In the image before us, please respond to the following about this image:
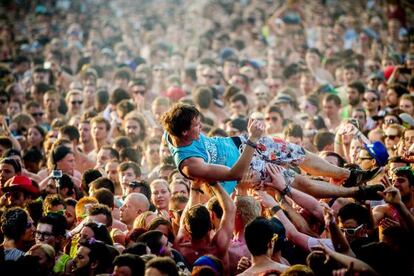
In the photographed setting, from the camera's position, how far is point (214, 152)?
8.72m

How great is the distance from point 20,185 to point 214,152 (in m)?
2.89

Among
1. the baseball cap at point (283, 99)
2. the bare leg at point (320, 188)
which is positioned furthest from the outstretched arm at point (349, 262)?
the baseball cap at point (283, 99)

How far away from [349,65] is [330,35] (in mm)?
6637

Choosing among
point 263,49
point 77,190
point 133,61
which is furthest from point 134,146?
point 263,49

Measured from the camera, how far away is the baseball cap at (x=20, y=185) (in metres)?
10.5

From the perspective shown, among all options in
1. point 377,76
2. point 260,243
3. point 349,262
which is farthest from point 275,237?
point 377,76

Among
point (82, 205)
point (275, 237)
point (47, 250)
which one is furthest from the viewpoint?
point (82, 205)

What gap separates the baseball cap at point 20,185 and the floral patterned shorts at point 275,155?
2.93 meters

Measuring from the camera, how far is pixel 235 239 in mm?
8328

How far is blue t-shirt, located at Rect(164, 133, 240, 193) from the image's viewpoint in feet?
Answer: 27.8

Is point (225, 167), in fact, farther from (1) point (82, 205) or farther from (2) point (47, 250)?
(1) point (82, 205)

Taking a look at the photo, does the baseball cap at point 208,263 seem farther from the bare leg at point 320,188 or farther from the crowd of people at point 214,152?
the bare leg at point 320,188

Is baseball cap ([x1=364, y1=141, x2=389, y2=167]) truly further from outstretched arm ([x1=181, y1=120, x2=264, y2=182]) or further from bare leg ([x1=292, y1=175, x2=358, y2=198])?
outstretched arm ([x1=181, y1=120, x2=264, y2=182])

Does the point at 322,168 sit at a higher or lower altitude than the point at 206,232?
higher
